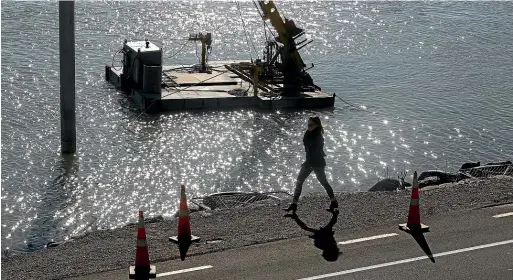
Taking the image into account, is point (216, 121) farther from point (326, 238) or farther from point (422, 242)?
point (422, 242)

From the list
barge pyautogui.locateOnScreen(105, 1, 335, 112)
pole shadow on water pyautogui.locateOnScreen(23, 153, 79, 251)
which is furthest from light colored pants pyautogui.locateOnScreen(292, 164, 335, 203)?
barge pyautogui.locateOnScreen(105, 1, 335, 112)

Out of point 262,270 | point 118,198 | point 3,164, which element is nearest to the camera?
point 262,270

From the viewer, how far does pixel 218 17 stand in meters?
47.6

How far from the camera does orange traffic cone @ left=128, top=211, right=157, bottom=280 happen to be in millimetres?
11648

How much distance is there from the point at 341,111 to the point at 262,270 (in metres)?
20.4

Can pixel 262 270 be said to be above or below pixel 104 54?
above

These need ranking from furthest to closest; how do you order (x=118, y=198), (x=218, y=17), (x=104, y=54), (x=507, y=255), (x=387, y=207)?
(x=218, y=17), (x=104, y=54), (x=118, y=198), (x=387, y=207), (x=507, y=255)

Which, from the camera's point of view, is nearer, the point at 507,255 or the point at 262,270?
the point at 262,270

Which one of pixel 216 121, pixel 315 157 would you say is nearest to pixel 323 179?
pixel 315 157

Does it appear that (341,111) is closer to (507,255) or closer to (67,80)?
(67,80)

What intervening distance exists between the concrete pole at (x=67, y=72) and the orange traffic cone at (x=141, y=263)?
13.0 meters

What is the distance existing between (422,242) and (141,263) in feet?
13.0

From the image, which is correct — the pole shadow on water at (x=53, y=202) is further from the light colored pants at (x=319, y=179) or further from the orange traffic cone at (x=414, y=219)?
the orange traffic cone at (x=414, y=219)

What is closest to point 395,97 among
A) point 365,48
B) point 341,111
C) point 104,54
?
point 341,111
